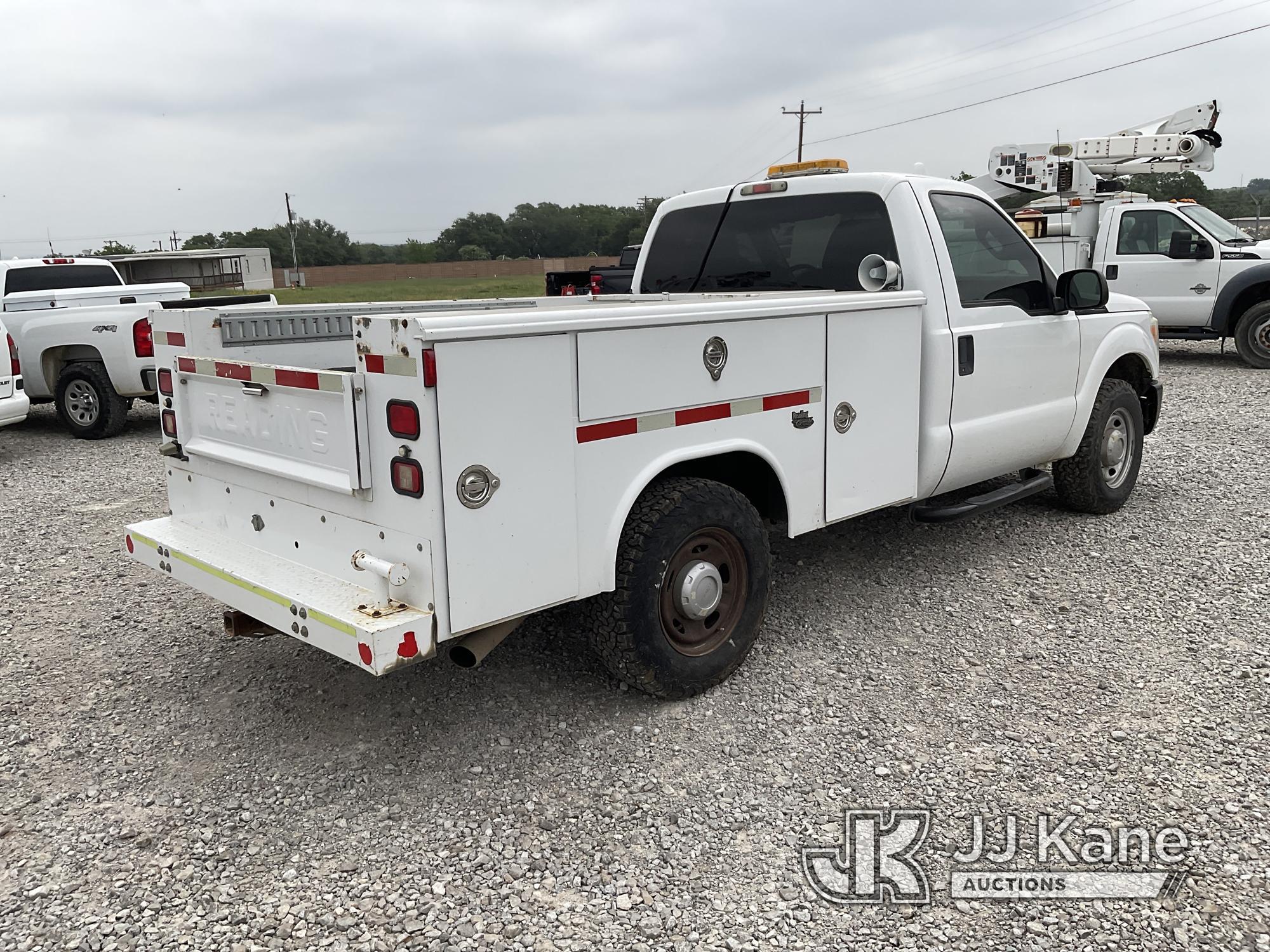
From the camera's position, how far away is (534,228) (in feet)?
301

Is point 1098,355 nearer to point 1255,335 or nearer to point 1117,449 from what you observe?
point 1117,449

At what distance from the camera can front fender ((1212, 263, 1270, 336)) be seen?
1312 centimetres

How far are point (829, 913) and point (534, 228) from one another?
303ft

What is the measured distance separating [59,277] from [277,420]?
35.8ft

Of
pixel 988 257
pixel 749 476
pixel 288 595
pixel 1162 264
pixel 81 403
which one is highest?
pixel 988 257

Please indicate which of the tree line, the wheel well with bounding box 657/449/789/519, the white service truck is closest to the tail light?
the wheel well with bounding box 657/449/789/519

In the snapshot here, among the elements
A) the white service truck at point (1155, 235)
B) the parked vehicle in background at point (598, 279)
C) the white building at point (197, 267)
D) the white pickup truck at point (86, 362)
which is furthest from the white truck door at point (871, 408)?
the white building at point (197, 267)

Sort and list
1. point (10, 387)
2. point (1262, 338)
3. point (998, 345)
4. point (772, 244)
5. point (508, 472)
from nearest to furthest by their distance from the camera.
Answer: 1. point (508, 472)
2. point (998, 345)
3. point (772, 244)
4. point (10, 387)
5. point (1262, 338)

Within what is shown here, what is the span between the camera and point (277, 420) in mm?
3639

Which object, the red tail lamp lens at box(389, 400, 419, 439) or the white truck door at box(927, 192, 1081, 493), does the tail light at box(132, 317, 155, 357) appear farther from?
the white truck door at box(927, 192, 1081, 493)

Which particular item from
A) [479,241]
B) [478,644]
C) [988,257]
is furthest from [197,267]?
[478,644]

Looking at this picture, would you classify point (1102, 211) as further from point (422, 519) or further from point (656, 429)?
point (422, 519)

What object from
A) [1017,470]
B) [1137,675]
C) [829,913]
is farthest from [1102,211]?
[829,913]

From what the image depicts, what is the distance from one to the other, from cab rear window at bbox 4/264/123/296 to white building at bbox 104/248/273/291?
1240 inches
